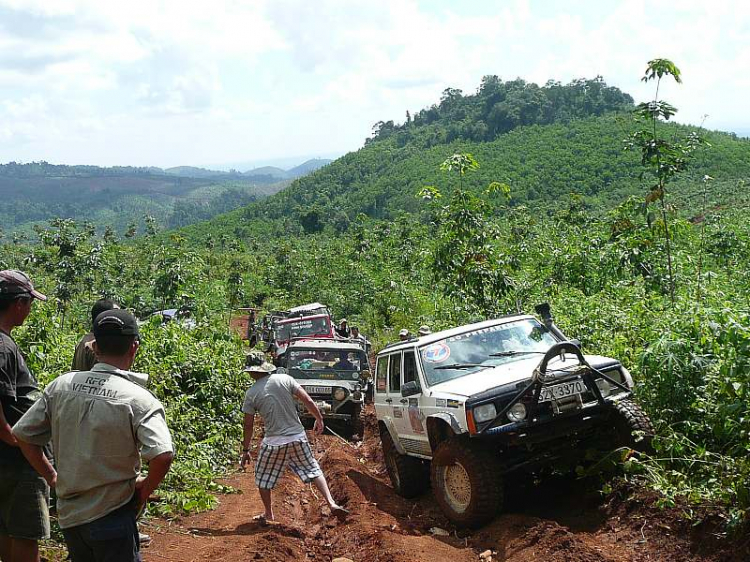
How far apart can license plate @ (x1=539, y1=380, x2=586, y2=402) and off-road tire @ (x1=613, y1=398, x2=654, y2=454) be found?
43 centimetres

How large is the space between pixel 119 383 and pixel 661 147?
8962 millimetres

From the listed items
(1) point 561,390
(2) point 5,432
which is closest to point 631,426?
(1) point 561,390

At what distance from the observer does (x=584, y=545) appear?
203 inches

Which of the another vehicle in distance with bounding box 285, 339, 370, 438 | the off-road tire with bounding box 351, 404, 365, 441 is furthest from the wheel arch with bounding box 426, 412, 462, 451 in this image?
the off-road tire with bounding box 351, 404, 365, 441

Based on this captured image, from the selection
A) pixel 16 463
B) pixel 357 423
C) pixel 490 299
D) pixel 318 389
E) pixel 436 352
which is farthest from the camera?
pixel 490 299

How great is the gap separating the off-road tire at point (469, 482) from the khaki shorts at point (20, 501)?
136 inches

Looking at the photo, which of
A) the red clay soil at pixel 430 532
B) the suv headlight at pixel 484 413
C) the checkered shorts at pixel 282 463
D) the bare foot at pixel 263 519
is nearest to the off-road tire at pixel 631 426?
the red clay soil at pixel 430 532

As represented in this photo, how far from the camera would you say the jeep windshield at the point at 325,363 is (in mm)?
12383

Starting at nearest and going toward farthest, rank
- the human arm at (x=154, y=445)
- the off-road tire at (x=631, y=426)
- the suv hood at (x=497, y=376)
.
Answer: the human arm at (x=154, y=445)
the off-road tire at (x=631, y=426)
the suv hood at (x=497, y=376)

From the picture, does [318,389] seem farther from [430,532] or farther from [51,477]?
[51,477]

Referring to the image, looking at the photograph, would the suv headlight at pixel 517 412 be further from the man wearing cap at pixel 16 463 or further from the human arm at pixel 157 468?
the man wearing cap at pixel 16 463

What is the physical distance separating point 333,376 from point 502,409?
6606mm

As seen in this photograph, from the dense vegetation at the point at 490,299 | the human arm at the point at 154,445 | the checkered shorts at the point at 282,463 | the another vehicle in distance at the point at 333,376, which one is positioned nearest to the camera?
the human arm at the point at 154,445

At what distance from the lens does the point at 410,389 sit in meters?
7.22
